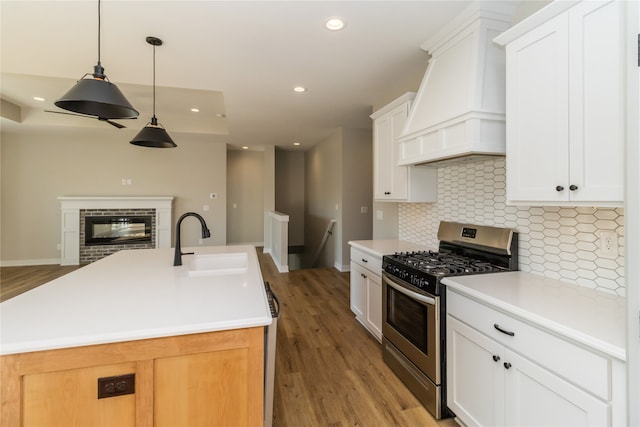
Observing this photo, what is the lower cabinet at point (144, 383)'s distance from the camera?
1049 millimetres

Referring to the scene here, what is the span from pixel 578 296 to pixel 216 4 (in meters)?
2.79

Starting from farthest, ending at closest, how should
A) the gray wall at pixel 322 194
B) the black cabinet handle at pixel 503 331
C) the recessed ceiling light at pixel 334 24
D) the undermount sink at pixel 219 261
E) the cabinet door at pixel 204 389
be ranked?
the gray wall at pixel 322 194 → the undermount sink at pixel 219 261 → the recessed ceiling light at pixel 334 24 → the black cabinet handle at pixel 503 331 → the cabinet door at pixel 204 389

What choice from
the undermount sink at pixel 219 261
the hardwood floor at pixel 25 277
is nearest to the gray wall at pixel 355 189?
the undermount sink at pixel 219 261

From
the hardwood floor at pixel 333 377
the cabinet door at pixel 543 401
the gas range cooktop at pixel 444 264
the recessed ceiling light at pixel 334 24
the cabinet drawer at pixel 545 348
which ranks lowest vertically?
the hardwood floor at pixel 333 377

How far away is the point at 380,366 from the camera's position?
2.49m

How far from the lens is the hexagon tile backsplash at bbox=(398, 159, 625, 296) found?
1.57 meters

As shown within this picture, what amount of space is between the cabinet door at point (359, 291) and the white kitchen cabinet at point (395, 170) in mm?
852

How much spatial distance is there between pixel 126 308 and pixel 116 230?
235 inches

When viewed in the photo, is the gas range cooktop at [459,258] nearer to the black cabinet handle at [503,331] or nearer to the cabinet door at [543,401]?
the black cabinet handle at [503,331]

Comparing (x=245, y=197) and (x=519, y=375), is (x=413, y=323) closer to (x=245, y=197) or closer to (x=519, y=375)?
(x=519, y=375)

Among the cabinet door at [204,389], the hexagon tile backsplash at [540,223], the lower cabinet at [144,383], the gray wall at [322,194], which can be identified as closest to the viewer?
the lower cabinet at [144,383]

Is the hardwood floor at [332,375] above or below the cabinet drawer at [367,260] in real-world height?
below

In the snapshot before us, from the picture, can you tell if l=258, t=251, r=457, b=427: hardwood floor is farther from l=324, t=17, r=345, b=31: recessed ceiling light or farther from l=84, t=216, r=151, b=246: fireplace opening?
l=84, t=216, r=151, b=246: fireplace opening

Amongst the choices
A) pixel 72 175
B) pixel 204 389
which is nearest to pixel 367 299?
pixel 204 389
